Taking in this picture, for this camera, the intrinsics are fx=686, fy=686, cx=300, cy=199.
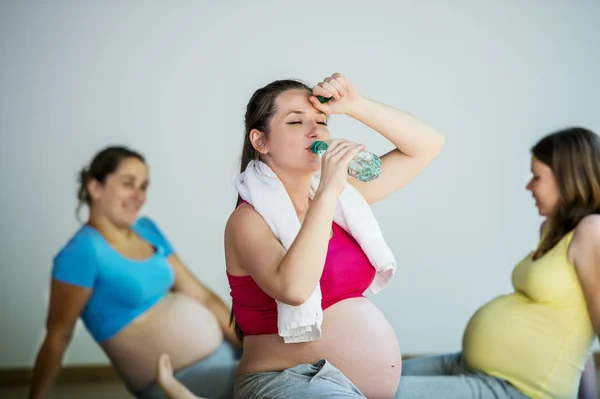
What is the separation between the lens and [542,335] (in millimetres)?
1875

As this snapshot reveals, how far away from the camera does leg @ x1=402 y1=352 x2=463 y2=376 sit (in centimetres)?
203

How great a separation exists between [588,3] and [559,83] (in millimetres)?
444

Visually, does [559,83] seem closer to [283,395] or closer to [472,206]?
[472,206]

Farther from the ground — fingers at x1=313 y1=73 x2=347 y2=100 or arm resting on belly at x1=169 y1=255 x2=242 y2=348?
fingers at x1=313 y1=73 x2=347 y2=100

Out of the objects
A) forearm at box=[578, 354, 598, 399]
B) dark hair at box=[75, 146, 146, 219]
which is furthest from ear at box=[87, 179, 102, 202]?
forearm at box=[578, 354, 598, 399]

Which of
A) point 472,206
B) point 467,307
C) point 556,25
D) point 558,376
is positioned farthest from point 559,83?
point 558,376

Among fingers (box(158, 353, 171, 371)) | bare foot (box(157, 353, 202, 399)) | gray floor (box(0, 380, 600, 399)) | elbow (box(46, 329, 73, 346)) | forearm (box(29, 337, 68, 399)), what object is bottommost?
gray floor (box(0, 380, 600, 399))

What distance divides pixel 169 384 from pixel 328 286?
843mm

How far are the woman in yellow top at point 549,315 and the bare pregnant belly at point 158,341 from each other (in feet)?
2.48

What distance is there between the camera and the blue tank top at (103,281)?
7.81ft

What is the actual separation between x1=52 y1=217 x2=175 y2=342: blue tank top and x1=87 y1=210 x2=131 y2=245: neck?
5 cm

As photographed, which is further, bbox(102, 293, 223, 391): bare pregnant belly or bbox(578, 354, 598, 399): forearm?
bbox(102, 293, 223, 391): bare pregnant belly

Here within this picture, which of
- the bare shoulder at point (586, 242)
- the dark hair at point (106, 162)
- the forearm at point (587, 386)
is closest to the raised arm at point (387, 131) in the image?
the bare shoulder at point (586, 242)

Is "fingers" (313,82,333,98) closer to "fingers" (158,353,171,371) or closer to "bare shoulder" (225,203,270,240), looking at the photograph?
"bare shoulder" (225,203,270,240)
